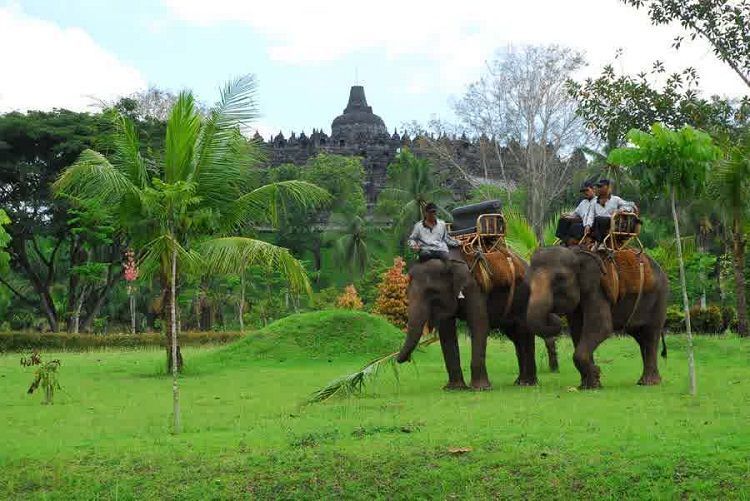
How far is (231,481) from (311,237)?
5505 cm

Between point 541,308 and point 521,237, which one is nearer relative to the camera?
point 541,308

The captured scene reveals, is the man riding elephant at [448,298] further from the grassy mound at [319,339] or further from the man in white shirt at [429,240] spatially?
the grassy mound at [319,339]

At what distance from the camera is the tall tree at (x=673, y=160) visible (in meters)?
12.8

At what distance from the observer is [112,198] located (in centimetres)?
1873

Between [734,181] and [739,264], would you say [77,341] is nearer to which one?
[739,264]

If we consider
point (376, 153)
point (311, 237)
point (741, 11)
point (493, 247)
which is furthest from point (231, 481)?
point (376, 153)

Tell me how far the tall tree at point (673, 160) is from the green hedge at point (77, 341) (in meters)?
20.8

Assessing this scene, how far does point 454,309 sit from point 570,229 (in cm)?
188

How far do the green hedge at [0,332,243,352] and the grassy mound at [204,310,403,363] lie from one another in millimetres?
9942

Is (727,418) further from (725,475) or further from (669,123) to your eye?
(669,123)

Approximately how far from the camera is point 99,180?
1830 cm

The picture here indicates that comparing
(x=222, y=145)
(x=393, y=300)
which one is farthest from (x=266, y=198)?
(x=393, y=300)

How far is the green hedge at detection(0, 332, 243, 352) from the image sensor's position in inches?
1182

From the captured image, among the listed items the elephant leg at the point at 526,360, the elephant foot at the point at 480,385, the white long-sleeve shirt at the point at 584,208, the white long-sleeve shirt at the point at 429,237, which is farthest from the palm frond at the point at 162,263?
the white long-sleeve shirt at the point at 584,208
